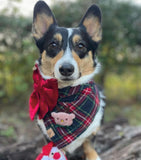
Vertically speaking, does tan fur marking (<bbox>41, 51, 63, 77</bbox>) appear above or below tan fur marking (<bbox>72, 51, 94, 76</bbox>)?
above

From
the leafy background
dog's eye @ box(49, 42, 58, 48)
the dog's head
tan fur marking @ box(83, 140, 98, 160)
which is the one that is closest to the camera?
the dog's head

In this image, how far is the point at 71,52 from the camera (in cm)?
194

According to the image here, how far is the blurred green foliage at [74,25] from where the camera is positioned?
4480mm

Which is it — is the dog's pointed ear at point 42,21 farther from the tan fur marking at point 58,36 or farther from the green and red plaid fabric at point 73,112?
the green and red plaid fabric at point 73,112

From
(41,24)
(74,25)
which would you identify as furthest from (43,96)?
(74,25)

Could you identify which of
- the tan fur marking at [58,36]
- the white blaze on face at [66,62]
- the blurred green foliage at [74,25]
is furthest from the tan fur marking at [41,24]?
the blurred green foliage at [74,25]

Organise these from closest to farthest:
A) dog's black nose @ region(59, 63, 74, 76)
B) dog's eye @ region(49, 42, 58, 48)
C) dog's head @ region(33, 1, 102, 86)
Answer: dog's black nose @ region(59, 63, 74, 76) → dog's head @ region(33, 1, 102, 86) → dog's eye @ region(49, 42, 58, 48)

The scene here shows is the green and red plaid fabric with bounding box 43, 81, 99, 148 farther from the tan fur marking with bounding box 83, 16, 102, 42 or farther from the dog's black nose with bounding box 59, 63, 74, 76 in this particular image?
the tan fur marking with bounding box 83, 16, 102, 42

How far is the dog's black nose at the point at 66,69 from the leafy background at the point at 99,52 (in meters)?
2.31

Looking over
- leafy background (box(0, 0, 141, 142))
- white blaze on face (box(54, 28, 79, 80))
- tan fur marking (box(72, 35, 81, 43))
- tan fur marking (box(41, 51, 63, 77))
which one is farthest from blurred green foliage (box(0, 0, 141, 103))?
white blaze on face (box(54, 28, 79, 80))

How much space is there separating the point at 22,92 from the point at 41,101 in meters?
3.09

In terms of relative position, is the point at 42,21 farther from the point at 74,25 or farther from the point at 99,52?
the point at 99,52

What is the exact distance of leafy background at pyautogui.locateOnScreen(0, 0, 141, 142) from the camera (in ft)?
14.7

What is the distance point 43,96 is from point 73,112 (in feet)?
1.09
